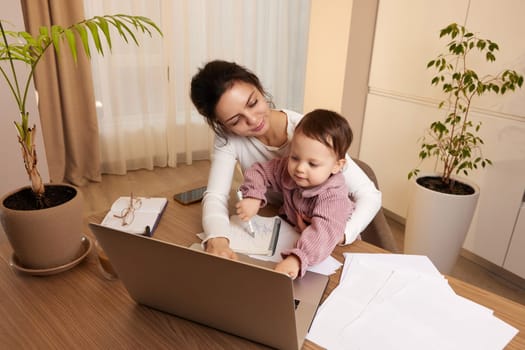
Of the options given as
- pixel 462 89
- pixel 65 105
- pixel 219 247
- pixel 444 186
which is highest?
pixel 462 89

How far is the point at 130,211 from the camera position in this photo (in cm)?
113

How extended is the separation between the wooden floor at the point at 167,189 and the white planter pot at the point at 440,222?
238mm

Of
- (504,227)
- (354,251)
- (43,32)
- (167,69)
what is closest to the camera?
(43,32)

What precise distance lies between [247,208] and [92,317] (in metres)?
0.47

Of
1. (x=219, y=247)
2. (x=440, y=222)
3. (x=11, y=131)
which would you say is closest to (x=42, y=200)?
(x=219, y=247)

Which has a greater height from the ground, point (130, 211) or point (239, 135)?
point (239, 135)

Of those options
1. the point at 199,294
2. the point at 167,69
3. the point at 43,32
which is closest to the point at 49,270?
the point at 199,294

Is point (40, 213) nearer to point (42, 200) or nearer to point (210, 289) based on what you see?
point (42, 200)

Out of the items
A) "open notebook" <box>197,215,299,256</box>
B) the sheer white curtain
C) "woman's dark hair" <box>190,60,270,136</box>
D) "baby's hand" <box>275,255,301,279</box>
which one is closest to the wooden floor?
the sheer white curtain

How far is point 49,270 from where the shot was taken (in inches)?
34.4

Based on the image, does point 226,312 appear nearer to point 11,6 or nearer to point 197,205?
point 197,205

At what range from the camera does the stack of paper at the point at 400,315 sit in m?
0.73

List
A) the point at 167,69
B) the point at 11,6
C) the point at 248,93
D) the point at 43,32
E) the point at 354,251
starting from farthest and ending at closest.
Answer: the point at 167,69, the point at 11,6, the point at 248,93, the point at 354,251, the point at 43,32

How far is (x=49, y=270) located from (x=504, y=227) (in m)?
2.16
